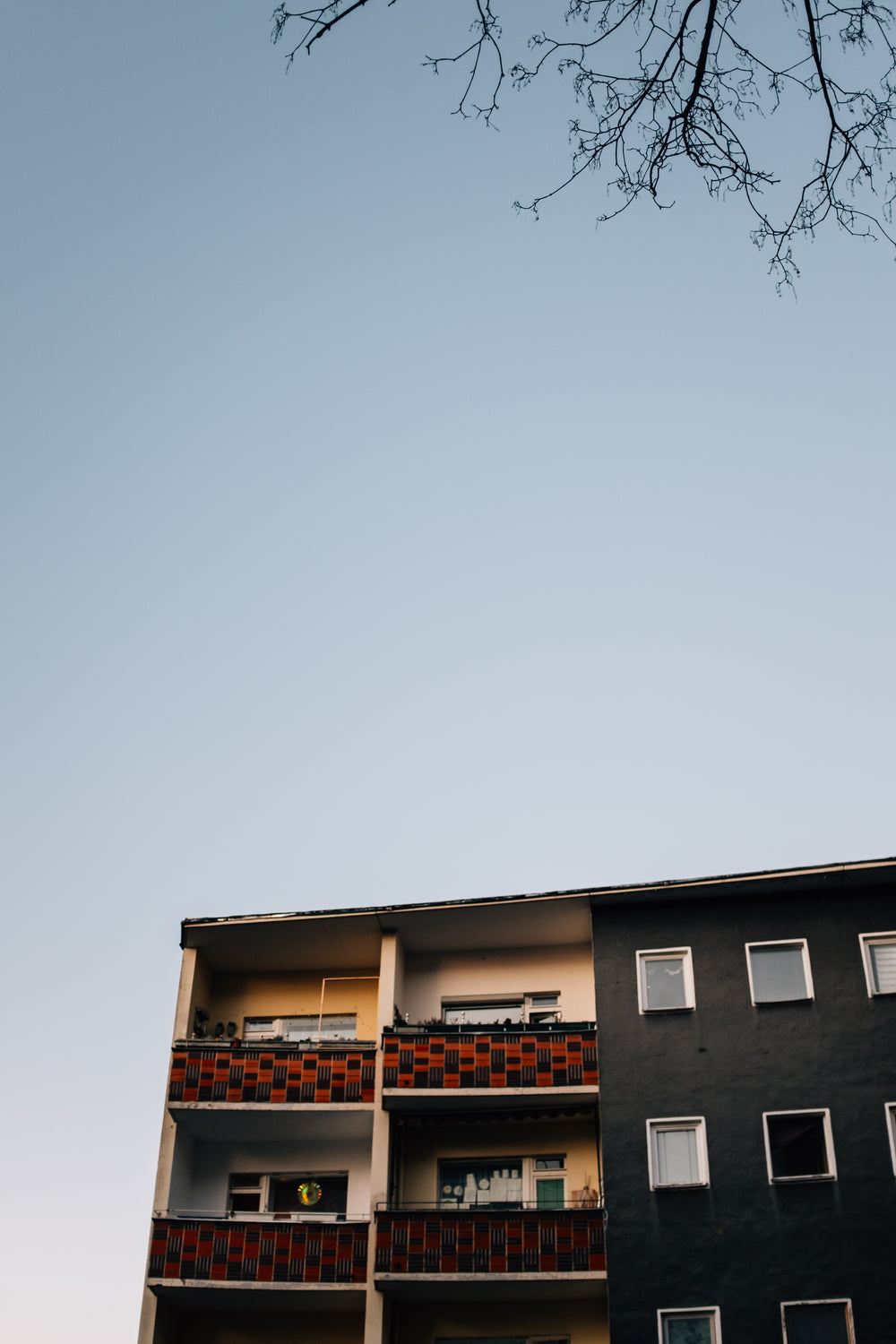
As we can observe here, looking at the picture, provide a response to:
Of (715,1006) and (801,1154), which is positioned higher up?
(715,1006)

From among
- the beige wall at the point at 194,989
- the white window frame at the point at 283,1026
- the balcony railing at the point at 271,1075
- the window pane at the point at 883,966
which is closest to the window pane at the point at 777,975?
the window pane at the point at 883,966

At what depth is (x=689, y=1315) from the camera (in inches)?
886

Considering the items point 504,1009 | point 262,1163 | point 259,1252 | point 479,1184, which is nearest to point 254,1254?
point 259,1252

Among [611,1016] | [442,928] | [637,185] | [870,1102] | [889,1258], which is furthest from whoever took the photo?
[442,928]

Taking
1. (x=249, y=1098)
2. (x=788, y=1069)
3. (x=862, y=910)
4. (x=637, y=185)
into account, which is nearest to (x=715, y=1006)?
(x=788, y=1069)

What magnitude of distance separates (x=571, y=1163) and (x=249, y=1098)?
6.19 meters

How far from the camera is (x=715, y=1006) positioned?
25.2 meters

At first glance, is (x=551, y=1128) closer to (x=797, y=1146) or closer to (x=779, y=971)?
(x=797, y=1146)

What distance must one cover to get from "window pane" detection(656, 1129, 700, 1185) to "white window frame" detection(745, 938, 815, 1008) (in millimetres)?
2695

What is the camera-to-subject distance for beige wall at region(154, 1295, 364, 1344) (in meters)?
24.8

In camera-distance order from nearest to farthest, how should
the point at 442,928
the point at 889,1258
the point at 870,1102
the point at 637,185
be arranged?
the point at 637,185, the point at 889,1258, the point at 870,1102, the point at 442,928

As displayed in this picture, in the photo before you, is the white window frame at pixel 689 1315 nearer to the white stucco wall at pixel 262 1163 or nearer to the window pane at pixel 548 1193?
the window pane at pixel 548 1193

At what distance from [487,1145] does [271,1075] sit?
14.2 ft

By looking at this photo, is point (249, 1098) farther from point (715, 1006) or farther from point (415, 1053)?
point (715, 1006)
